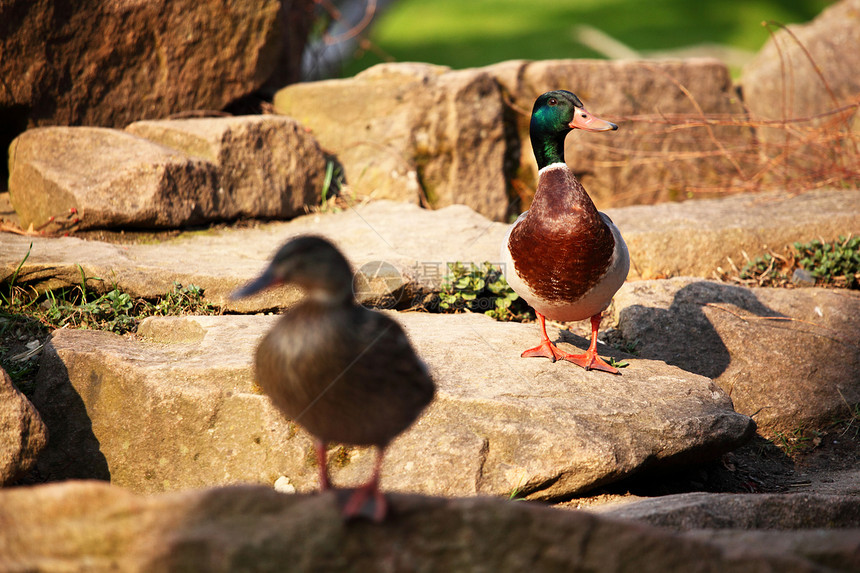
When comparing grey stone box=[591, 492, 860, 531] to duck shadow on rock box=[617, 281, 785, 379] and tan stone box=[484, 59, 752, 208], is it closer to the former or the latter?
duck shadow on rock box=[617, 281, 785, 379]

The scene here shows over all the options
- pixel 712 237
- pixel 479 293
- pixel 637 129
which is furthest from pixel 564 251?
pixel 637 129

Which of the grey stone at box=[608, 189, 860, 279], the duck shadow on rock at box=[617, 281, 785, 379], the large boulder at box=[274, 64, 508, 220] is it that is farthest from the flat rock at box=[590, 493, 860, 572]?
the large boulder at box=[274, 64, 508, 220]

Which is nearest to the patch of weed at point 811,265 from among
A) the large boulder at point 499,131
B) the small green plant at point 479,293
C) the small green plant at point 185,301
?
the large boulder at point 499,131

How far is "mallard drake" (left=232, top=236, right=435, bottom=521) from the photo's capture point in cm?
198

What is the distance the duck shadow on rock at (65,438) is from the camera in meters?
3.18

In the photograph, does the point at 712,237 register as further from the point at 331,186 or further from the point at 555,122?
the point at 331,186

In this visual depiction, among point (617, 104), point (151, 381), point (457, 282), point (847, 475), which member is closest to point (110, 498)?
point (151, 381)

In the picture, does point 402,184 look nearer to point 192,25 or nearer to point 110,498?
point 192,25

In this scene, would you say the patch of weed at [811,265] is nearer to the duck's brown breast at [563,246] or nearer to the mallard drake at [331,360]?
the duck's brown breast at [563,246]

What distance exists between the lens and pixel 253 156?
5.59m

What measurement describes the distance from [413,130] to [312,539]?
503cm

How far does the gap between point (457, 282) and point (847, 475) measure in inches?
93.8

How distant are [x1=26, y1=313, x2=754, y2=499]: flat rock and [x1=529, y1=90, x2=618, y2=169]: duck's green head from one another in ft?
4.22

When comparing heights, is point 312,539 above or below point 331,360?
below
